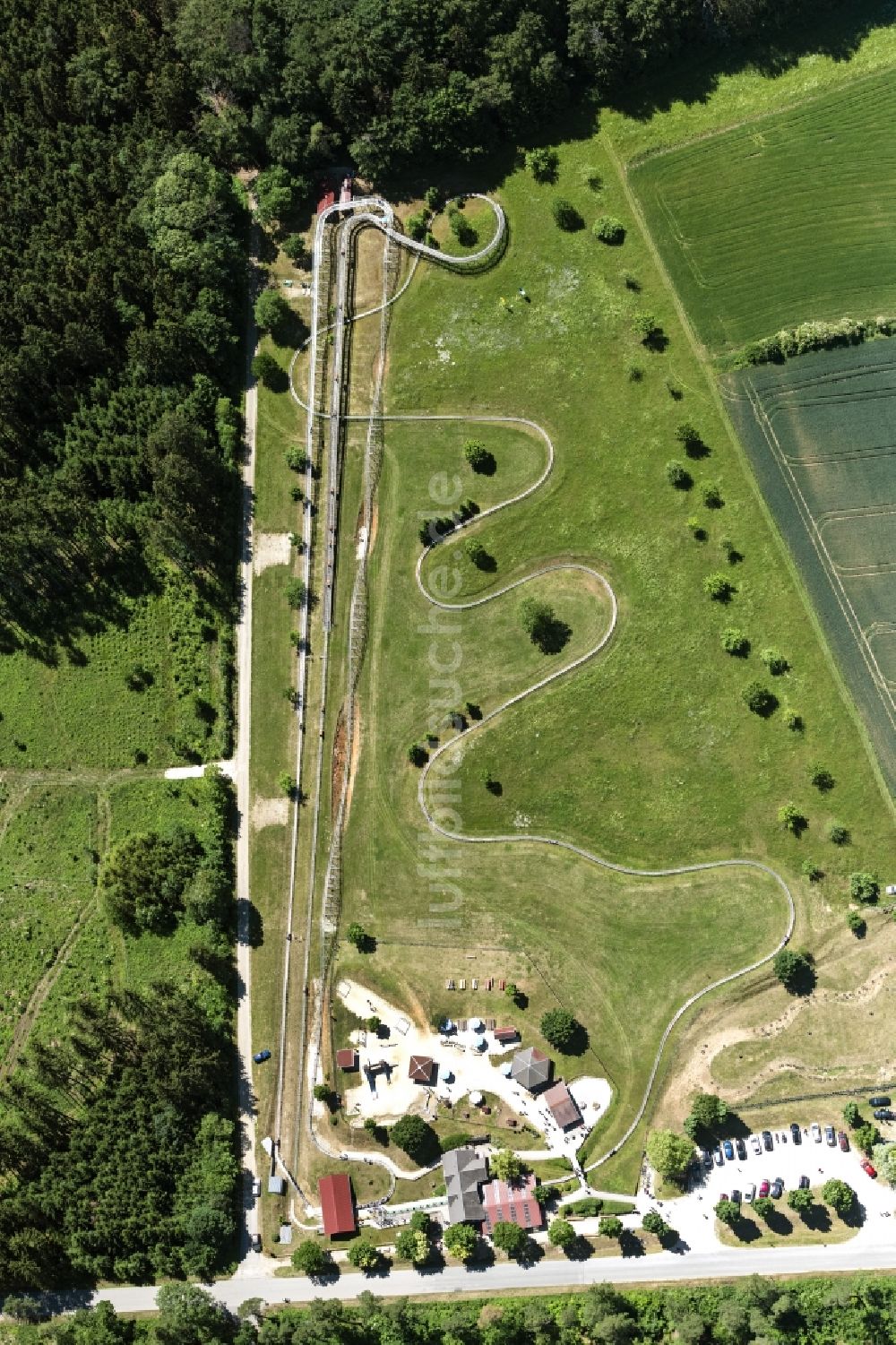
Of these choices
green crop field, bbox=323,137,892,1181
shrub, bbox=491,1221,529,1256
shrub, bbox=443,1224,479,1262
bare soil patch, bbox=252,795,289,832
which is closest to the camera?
shrub, bbox=491,1221,529,1256

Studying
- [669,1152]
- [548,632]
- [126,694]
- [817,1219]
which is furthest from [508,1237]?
[126,694]

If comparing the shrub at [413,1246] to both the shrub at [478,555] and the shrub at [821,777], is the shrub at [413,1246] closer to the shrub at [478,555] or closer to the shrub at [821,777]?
the shrub at [821,777]

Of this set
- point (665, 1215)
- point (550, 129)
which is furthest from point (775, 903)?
point (550, 129)

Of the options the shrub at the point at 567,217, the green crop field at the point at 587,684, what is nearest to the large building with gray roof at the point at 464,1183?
the green crop field at the point at 587,684

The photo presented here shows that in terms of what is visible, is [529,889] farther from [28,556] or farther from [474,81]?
[474,81]

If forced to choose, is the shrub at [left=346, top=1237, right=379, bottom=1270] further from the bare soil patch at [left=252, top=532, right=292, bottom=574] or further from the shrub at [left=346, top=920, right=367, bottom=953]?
the bare soil patch at [left=252, top=532, right=292, bottom=574]

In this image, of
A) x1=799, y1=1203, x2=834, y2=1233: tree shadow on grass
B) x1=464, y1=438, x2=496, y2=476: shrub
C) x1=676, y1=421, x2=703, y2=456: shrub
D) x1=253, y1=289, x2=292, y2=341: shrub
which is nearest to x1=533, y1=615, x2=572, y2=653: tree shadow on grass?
x1=464, y1=438, x2=496, y2=476: shrub

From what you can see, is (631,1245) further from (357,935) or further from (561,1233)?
(357,935)
